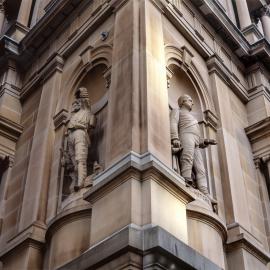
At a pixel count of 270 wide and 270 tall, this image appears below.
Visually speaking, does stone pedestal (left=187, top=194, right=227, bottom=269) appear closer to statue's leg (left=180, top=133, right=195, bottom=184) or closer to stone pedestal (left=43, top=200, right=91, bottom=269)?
statue's leg (left=180, top=133, right=195, bottom=184)

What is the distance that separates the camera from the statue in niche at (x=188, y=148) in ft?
35.5

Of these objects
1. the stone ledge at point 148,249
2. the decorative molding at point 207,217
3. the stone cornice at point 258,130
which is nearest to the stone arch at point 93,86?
the decorative molding at point 207,217

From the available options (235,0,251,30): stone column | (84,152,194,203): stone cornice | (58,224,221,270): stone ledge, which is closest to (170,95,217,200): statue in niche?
(84,152,194,203): stone cornice

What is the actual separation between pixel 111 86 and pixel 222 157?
10.2 ft

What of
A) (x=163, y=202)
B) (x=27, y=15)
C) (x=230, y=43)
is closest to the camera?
(x=163, y=202)

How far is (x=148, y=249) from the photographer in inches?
309

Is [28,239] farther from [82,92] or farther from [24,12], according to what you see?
[24,12]

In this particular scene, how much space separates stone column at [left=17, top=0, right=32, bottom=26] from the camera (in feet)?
62.8

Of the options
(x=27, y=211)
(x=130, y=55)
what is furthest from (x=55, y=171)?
(x=130, y=55)

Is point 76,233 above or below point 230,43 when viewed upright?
below

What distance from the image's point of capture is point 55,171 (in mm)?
11898

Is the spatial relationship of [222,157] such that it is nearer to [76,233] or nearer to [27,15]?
[76,233]

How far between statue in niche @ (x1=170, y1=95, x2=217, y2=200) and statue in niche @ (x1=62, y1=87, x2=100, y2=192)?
161 cm

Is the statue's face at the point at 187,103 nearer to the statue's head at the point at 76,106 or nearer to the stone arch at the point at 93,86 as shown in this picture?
the stone arch at the point at 93,86
